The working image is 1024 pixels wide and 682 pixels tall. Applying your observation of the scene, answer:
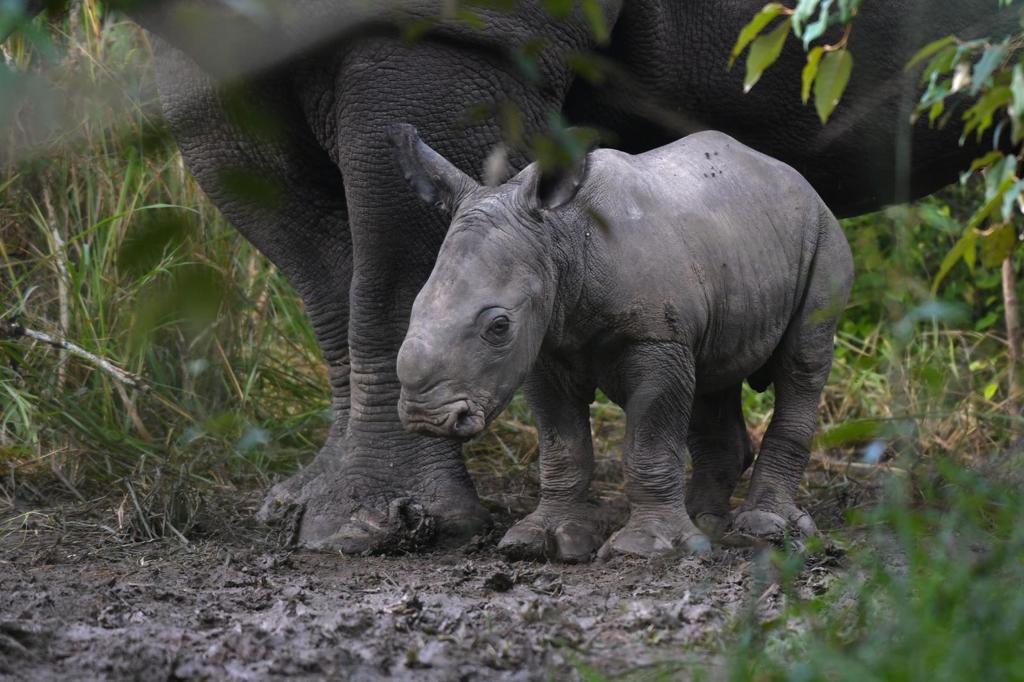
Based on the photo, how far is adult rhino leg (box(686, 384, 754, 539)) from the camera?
174 inches

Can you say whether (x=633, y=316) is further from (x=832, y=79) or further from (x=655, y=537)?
(x=832, y=79)

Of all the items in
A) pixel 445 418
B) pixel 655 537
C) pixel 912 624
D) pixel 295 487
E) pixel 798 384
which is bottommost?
pixel 295 487

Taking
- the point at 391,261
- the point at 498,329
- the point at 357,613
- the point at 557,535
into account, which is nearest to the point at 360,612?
the point at 357,613

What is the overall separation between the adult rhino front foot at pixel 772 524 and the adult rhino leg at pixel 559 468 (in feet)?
1.26

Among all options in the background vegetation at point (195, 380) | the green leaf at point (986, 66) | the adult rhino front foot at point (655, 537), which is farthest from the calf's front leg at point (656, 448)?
the green leaf at point (986, 66)

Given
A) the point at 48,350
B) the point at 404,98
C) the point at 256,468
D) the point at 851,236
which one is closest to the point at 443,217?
the point at 404,98

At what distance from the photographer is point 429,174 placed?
145 inches

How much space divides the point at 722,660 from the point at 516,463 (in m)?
2.99

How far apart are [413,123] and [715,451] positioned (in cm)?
134

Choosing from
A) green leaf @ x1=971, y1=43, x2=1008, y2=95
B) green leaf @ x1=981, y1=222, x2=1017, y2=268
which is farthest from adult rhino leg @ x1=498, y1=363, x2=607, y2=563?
green leaf @ x1=971, y1=43, x2=1008, y2=95

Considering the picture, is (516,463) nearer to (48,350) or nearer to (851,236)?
(48,350)

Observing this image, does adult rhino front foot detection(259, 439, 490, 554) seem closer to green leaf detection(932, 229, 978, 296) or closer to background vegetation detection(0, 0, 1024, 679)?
background vegetation detection(0, 0, 1024, 679)

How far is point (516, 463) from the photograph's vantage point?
5.59 meters

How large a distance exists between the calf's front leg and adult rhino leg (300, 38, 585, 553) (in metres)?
0.64
